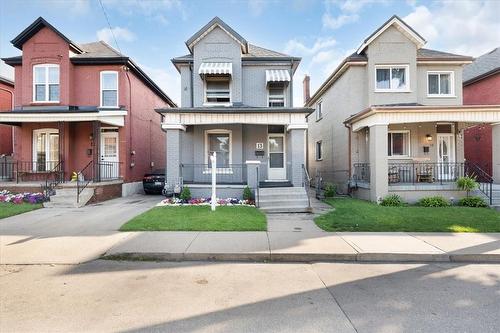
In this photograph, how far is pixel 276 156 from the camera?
50.1 feet

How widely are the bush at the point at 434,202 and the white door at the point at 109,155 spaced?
15387mm

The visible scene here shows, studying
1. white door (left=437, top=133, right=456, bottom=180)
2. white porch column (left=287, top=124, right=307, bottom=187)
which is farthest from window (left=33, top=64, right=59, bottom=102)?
white door (left=437, top=133, right=456, bottom=180)

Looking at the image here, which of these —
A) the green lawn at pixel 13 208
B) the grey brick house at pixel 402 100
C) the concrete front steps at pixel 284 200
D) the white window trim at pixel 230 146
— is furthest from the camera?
the grey brick house at pixel 402 100

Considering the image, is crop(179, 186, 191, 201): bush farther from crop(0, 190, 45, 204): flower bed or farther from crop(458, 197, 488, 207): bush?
crop(458, 197, 488, 207): bush

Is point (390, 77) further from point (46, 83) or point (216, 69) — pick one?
point (46, 83)

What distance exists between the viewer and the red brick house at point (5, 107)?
19.0 metres

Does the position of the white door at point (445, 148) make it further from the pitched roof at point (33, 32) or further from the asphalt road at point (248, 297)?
the pitched roof at point (33, 32)

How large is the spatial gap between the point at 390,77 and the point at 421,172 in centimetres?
540

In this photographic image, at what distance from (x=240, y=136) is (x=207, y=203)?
4086mm

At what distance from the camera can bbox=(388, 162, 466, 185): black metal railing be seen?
47.5 ft

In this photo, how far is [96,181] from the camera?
14531 mm

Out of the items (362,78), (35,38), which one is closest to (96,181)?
(35,38)

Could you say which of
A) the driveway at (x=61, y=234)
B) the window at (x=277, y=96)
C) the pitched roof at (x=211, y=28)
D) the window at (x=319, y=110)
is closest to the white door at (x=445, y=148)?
the window at (x=319, y=110)

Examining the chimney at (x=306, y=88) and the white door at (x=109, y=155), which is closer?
the white door at (x=109, y=155)
